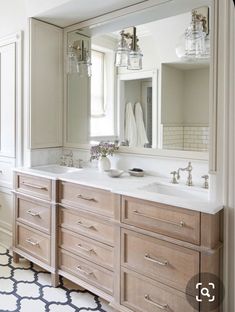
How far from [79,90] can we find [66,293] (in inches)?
68.7

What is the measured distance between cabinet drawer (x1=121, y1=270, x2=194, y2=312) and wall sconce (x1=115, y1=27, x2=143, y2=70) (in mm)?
1563

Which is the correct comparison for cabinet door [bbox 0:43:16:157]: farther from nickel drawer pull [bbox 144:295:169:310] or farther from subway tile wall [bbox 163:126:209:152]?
nickel drawer pull [bbox 144:295:169:310]

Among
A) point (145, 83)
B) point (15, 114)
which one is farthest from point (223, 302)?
point (15, 114)

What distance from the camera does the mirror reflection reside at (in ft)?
6.81

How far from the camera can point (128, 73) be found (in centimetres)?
247

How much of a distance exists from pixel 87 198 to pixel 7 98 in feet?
4.97

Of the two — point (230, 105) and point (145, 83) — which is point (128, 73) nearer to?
point (145, 83)

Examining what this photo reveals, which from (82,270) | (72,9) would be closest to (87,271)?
(82,270)

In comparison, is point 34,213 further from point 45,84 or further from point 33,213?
point 45,84

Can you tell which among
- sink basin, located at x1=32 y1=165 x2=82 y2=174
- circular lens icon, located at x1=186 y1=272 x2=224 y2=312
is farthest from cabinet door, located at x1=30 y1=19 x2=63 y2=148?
circular lens icon, located at x1=186 y1=272 x2=224 y2=312

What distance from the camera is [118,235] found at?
185cm

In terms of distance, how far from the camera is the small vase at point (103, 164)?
8.03 ft

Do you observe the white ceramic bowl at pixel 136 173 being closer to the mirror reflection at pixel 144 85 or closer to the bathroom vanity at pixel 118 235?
the bathroom vanity at pixel 118 235

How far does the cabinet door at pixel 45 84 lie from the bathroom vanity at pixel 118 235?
48 centimetres
